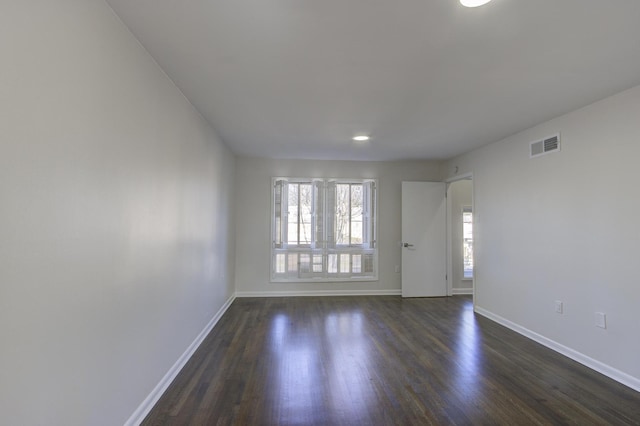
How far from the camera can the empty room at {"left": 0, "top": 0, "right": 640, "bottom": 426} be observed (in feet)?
4.10

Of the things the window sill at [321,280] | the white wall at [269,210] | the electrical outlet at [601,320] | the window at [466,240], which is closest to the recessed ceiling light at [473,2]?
the electrical outlet at [601,320]

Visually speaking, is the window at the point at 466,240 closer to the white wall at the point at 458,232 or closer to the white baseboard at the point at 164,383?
the white wall at the point at 458,232

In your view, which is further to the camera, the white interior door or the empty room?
the white interior door

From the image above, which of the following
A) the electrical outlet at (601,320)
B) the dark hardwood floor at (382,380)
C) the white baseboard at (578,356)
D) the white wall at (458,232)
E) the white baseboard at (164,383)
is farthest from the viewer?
the white wall at (458,232)

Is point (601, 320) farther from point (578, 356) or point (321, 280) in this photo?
point (321, 280)

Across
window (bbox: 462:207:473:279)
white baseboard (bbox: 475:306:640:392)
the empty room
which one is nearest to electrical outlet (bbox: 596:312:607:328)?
the empty room

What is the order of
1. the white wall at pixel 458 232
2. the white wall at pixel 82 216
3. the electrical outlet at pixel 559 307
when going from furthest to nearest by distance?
the white wall at pixel 458 232 → the electrical outlet at pixel 559 307 → the white wall at pixel 82 216

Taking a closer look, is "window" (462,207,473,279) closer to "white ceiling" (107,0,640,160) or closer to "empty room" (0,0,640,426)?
"empty room" (0,0,640,426)

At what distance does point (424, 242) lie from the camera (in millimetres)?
5434

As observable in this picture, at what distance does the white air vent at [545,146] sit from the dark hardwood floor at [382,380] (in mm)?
2066

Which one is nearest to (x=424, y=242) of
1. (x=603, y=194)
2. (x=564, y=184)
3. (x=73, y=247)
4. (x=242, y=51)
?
(x=564, y=184)

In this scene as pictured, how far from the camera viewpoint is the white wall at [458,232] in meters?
5.66

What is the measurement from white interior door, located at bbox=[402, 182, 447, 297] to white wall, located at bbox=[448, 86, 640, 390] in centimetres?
123

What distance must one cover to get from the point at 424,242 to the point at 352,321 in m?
2.17
